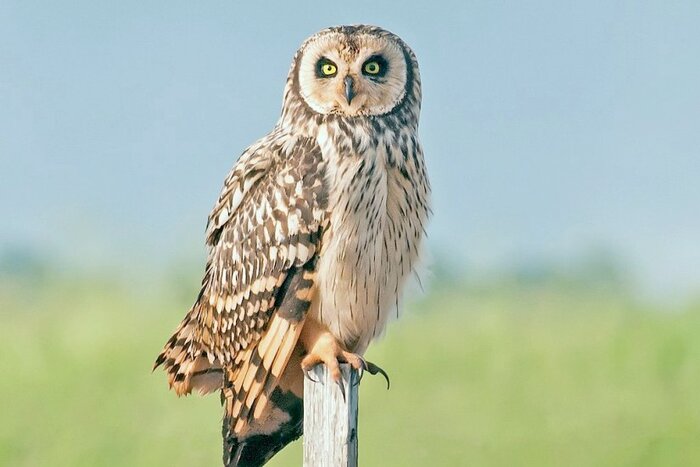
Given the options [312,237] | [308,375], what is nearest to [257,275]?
[312,237]

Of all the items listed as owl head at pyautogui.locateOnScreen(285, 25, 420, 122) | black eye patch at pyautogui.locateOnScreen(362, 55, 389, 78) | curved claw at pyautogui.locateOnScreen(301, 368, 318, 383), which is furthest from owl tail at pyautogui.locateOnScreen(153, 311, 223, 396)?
black eye patch at pyautogui.locateOnScreen(362, 55, 389, 78)

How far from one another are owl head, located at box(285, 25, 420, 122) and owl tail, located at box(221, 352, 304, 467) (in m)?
0.73

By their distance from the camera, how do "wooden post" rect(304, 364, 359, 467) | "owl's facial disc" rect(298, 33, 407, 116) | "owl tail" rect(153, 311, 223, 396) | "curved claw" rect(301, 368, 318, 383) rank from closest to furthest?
1. "wooden post" rect(304, 364, 359, 467)
2. "curved claw" rect(301, 368, 318, 383)
3. "owl's facial disc" rect(298, 33, 407, 116)
4. "owl tail" rect(153, 311, 223, 396)

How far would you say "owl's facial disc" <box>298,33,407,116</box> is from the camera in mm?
2734

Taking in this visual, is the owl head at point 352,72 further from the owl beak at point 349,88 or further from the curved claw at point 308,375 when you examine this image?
the curved claw at point 308,375

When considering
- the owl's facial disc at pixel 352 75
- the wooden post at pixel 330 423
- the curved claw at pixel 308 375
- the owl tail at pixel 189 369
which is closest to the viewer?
the wooden post at pixel 330 423

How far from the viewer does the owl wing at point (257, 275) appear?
105 inches

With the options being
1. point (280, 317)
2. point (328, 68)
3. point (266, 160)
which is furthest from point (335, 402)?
point (328, 68)

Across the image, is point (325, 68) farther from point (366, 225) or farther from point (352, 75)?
point (366, 225)

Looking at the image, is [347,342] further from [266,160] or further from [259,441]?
[266,160]

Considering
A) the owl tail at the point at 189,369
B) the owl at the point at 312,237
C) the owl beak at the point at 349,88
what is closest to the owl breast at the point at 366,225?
the owl at the point at 312,237

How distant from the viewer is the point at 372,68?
279 centimetres

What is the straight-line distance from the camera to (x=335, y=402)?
100 inches

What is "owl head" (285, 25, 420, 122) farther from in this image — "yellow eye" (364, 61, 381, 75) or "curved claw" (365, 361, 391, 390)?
"curved claw" (365, 361, 391, 390)
